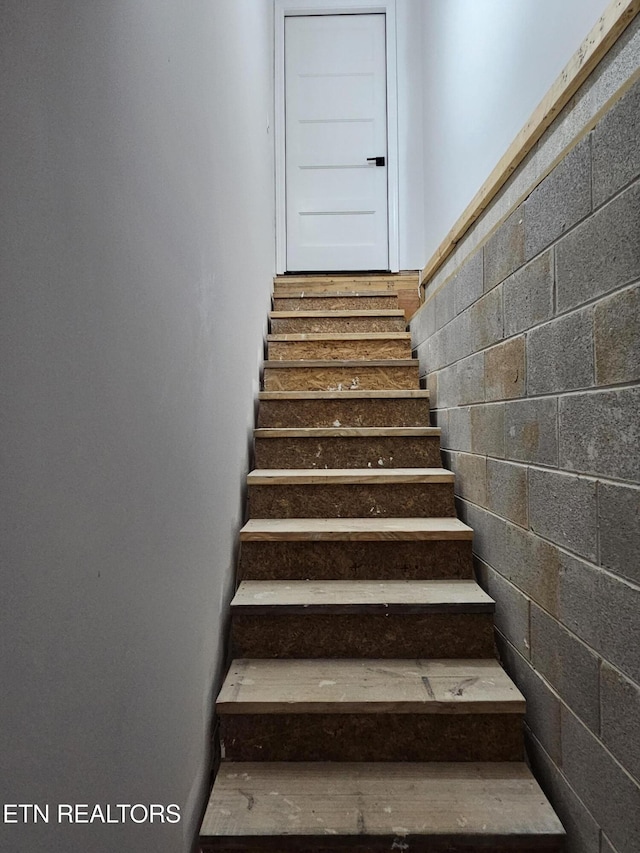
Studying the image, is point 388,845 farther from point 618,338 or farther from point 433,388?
point 433,388

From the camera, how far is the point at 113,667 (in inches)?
29.0

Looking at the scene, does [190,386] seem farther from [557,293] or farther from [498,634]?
[498,634]

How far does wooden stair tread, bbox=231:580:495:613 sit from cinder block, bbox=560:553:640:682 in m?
0.40

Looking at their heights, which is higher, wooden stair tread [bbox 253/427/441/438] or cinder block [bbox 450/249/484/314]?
cinder block [bbox 450/249/484/314]

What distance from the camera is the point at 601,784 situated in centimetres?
95

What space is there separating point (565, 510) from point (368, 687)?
Result: 2.13 ft

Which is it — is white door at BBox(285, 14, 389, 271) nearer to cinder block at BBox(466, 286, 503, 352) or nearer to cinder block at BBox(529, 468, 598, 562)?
cinder block at BBox(466, 286, 503, 352)

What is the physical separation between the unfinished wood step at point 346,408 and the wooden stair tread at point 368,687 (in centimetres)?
104

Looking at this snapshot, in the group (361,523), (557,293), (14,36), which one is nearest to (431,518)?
(361,523)

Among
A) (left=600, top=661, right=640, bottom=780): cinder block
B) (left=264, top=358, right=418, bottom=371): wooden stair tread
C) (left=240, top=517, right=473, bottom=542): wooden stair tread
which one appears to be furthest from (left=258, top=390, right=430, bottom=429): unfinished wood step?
(left=600, top=661, right=640, bottom=780): cinder block

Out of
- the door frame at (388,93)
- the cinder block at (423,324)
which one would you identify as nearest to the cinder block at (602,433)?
the cinder block at (423,324)

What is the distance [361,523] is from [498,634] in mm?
527

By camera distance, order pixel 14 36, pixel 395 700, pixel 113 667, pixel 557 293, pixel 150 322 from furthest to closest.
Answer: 1. pixel 395 700
2. pixel 557 293
3. pixel 150 322
4. pixel 113 667
5. pixel 14 36

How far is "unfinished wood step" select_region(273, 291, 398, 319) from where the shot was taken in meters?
3.23
